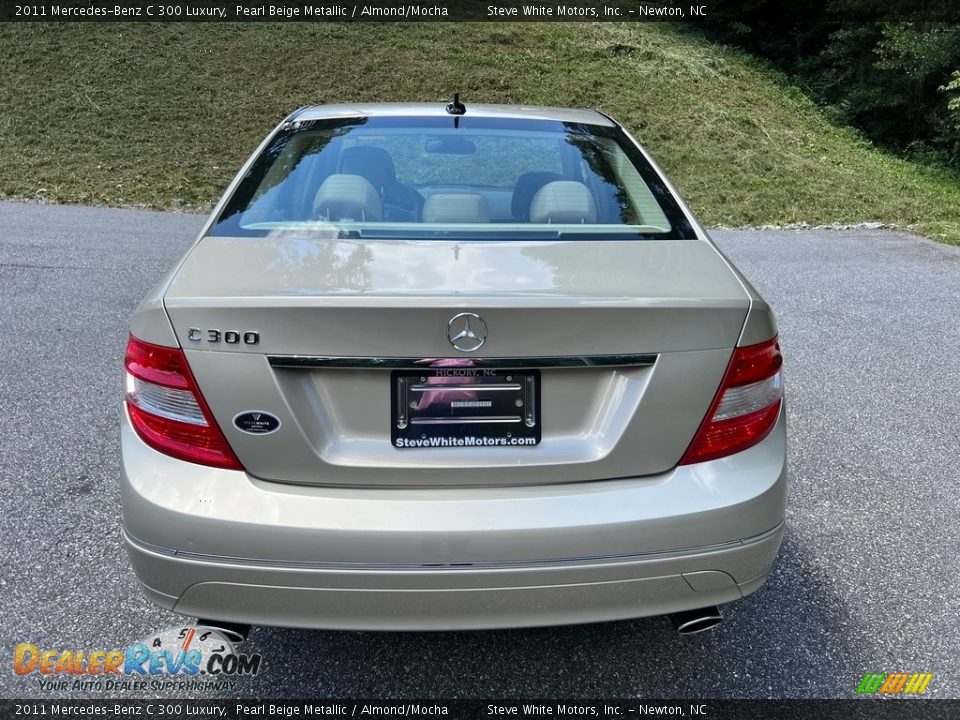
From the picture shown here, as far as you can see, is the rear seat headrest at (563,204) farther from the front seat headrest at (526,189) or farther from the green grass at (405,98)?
the green grass at (405,98)

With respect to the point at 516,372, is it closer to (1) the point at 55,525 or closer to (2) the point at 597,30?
(1) the point at 55,525

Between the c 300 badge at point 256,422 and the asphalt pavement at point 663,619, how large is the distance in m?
0.90

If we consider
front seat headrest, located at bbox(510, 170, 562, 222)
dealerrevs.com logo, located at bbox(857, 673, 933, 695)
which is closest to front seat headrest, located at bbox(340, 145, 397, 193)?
front seat headrest, located at bbox(510, 170, 562, 222)

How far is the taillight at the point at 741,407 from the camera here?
1786 mm

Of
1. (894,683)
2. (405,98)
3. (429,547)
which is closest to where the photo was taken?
(429,547)

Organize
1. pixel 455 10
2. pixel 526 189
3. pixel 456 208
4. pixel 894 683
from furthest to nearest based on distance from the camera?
pixel 455 10 < pixel 526 189 < pixel 456 208 < pixel 894 683

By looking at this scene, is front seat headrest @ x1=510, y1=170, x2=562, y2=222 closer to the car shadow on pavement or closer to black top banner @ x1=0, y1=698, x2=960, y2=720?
the car shadow on pavement

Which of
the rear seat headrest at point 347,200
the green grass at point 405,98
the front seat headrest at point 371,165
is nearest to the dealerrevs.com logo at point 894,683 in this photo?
the rear seat headrest at point 347,200

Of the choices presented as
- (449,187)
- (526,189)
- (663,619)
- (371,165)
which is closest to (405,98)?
(449,187)

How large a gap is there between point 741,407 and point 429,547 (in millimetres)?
818

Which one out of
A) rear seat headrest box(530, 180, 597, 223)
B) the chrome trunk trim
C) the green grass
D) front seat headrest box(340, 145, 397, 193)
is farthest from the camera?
the green grass

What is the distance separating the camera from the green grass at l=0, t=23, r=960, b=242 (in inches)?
520

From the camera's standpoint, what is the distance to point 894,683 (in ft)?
7.23

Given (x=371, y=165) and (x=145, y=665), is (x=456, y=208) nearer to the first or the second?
(x=371, y=165)
